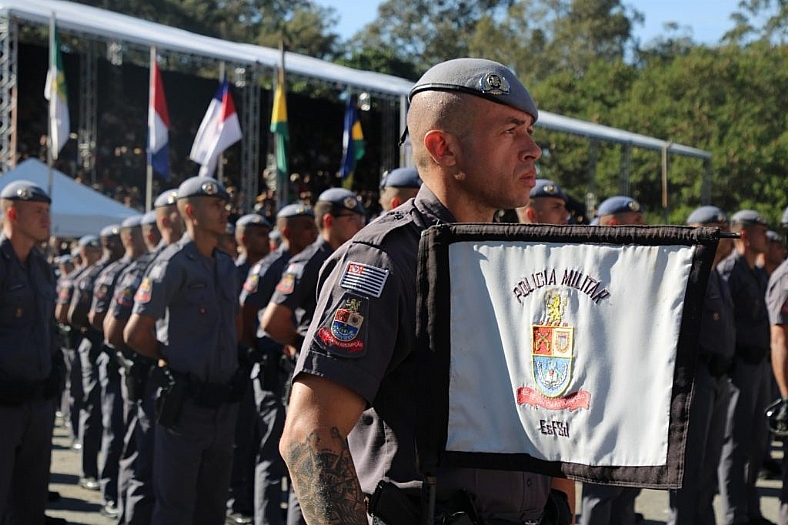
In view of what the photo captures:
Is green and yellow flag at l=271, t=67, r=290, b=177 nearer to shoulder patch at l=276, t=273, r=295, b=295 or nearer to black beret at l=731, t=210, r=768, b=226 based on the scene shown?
black beret at l=731, t=210, r=768, b=226

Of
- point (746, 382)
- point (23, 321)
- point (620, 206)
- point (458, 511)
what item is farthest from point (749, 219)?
point (458, 511)

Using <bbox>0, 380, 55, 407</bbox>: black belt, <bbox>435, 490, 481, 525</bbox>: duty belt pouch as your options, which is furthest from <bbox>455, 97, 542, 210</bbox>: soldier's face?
<bbox>0, 380, 55, 407</bbox>: black belt

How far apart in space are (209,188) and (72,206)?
31.3ft

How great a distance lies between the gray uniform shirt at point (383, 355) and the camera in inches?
79.5

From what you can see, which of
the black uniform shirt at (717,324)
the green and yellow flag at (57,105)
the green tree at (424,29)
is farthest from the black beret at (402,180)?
the green tree at (424,29)

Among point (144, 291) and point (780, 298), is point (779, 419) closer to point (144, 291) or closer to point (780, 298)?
A: point (780, 298)

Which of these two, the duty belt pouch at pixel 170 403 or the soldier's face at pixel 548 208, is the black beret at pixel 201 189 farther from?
the soldier's face at pixel 548 208

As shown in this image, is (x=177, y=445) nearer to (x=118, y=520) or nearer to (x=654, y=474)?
(x=118, y=520)

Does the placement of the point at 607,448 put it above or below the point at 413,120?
below

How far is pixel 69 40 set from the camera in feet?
123

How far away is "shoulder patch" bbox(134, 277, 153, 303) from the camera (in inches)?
232

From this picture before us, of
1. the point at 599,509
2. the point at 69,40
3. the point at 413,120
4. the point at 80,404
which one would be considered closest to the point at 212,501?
the point at 599,509

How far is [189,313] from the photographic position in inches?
234

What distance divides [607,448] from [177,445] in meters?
4.19
